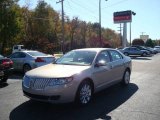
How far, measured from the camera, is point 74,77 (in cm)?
686

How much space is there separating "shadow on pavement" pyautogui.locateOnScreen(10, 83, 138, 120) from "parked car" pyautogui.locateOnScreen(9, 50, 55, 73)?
634 cm

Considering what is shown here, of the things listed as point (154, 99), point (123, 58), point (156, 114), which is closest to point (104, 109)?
point (156, 114)

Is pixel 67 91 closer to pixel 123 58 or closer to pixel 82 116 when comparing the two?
pixel 82 116

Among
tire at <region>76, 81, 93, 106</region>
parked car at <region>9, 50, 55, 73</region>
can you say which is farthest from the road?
parked car at <region>9, 50, 55, 73</region>

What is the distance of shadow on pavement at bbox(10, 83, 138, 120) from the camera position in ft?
20.7

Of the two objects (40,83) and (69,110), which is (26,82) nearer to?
(40,83)

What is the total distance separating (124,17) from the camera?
6688 cm

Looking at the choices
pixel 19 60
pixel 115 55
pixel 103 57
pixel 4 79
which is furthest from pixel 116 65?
pixel 19 60

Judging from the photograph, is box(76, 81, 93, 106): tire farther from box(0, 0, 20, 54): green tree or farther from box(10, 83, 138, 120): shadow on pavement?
box(0, 0, 20, 54): green tree

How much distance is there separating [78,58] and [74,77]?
1559mm

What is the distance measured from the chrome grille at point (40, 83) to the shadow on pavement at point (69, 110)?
1.98ft

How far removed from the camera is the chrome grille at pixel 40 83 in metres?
6.70

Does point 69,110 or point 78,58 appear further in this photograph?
point 78,58

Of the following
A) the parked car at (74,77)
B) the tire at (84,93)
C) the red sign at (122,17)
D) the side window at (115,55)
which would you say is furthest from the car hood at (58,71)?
the red sign at (122,17)
